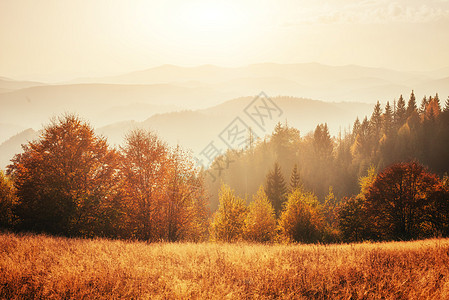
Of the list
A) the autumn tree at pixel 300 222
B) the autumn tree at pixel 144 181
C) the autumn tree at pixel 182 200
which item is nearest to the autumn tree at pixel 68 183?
the autumn tree at pixel 144 181

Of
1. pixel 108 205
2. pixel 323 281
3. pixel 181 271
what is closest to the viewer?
pixel 323 281

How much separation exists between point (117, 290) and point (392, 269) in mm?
7537

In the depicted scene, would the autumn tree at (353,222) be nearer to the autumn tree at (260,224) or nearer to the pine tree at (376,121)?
the autumn tree at (260,224)

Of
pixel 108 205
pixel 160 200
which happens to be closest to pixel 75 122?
pixel 108 205

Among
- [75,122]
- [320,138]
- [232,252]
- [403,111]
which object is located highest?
[403,111]

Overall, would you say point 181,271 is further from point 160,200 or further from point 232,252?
point 160,200

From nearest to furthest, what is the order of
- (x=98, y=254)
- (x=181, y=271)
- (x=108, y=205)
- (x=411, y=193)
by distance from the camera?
(x=181, y=271), (x=98, y=254), (x=108, y=205), (x=411, y=193)

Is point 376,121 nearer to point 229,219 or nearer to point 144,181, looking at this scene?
point 229,219

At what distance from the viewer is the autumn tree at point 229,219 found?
100.0ft

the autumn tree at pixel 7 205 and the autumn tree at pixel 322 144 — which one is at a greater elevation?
the autumn tree at pixel 322 144

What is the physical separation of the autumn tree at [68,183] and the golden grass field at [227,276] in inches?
391

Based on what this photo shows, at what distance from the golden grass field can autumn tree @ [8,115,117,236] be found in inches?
391

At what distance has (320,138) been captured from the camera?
10550 cm

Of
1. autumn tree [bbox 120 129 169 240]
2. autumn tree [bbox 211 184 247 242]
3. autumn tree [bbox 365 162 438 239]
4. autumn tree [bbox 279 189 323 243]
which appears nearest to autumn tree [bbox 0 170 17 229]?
autumn tree [bbox 120 129 169 240]
